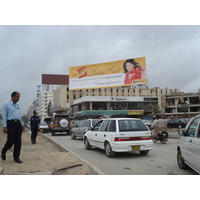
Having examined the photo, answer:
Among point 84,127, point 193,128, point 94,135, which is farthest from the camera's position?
point 84,127

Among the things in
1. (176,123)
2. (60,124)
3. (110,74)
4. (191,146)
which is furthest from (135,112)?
(191,146)

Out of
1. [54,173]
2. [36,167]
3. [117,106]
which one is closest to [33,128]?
[36,167]

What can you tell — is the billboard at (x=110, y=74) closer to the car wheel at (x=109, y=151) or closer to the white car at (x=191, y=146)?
the car wheel at (x=109, y=151)

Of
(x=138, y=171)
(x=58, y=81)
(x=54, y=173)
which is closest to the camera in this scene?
(x=54, y=173)

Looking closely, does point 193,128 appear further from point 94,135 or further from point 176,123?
point 176,123

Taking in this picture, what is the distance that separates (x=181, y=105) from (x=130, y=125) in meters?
59.9

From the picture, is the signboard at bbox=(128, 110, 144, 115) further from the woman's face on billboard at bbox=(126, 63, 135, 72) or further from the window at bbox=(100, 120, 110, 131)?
the window at bbox=(100, 120, 110, 131)

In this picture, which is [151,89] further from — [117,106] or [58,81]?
[58,81]

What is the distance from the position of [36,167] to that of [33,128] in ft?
21.6

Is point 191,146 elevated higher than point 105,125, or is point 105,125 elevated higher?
point 105,125

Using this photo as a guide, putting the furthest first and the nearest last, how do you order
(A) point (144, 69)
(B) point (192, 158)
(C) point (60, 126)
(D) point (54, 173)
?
(A) point (144, 69)
(C) point (60, 126)
(D) point (54, 173)
(B) point (192, 158)

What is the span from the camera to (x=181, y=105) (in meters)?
63.3

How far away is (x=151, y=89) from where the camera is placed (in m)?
87.8

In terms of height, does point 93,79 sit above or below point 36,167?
above
